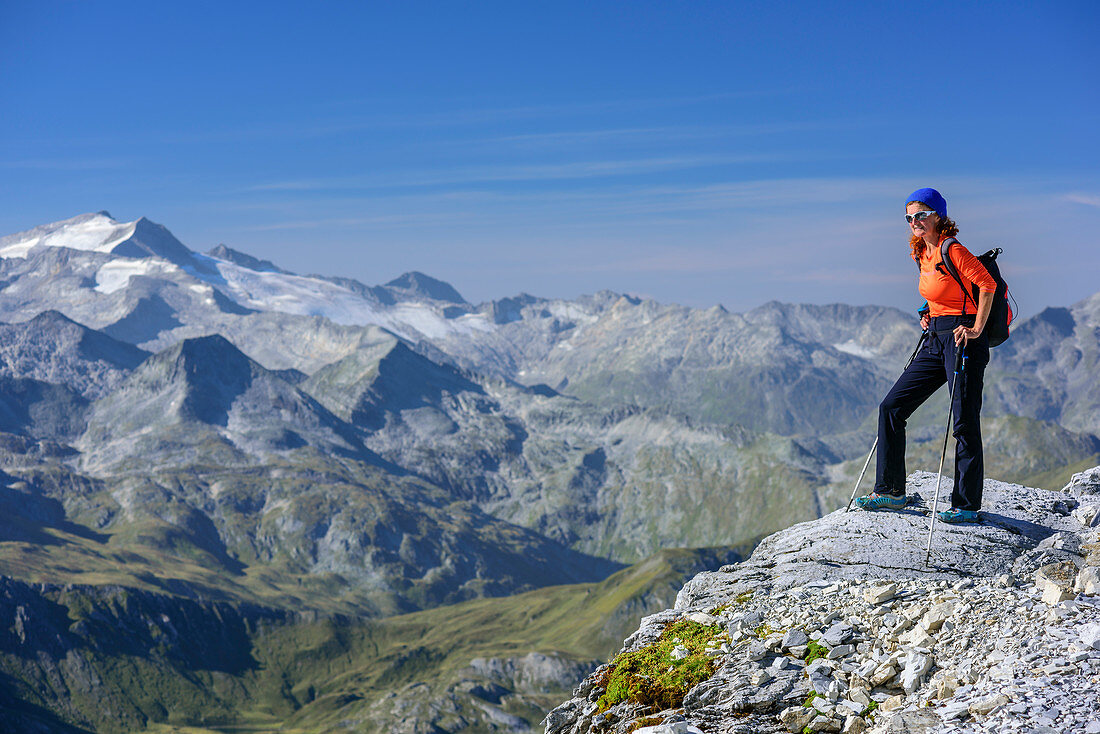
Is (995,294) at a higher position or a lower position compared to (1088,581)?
higher

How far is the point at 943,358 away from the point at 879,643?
26.3 feet

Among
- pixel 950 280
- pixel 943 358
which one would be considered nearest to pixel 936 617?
pixel 943 358

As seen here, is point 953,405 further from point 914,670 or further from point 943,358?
point 914,670

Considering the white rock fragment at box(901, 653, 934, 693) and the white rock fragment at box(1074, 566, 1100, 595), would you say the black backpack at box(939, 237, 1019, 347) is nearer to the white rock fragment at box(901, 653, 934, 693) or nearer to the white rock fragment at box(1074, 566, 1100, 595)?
the white rock fragment at box(1074, 566, 1100, 595)

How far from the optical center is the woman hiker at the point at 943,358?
1822 centimetres

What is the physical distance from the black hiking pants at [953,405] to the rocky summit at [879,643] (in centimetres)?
101

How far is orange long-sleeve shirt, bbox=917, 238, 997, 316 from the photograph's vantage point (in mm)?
17906

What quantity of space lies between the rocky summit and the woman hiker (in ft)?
2.84

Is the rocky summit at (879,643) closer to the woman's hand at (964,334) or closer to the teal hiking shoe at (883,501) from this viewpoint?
the teal hiking shoe at (883,501)

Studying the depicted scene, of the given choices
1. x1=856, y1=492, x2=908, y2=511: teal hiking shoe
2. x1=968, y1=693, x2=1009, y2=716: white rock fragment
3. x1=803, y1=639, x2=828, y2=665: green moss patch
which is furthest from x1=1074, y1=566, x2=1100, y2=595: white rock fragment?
x1=856, y1=492, x2=908, y2=511: teal hiking shoe

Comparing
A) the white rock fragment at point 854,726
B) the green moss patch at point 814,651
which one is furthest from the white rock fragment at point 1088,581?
the white rock fragment at point 854,726

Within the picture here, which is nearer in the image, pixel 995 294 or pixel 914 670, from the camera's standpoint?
pixel 914 670

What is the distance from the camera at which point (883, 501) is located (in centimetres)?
2097

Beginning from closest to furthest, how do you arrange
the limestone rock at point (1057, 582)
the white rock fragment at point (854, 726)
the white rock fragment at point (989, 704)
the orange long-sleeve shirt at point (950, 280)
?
the white rock fragment at point (989, 704), the white rock fragment at point (854, 726), the limestone rock at point (1057, 582), the orange long-sleeve shirt at point (950, 280)
